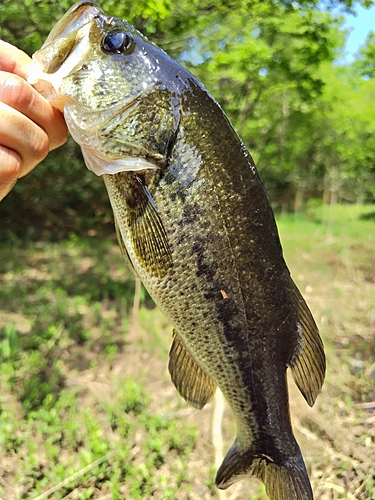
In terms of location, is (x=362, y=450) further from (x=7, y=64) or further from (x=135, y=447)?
(x=7, y=64)

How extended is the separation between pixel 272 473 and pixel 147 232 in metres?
1.02

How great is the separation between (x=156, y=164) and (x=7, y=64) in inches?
21.5

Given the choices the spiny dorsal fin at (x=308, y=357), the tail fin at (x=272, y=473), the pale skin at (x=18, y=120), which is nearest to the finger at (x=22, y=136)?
the pale skin at (x=18, y=120)

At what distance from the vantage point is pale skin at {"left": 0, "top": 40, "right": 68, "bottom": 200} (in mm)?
1253

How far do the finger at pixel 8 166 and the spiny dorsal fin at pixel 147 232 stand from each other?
342 mm

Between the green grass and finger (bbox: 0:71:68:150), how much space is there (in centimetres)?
201

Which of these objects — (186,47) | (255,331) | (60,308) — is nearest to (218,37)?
(186,47)

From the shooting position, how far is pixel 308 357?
157 centimetres

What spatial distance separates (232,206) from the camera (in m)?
1.42

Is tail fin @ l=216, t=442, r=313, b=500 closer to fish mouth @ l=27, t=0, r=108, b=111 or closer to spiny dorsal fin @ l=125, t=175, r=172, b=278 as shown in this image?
spiny dorsal fin @ l=125, t=175, r=172, b=278

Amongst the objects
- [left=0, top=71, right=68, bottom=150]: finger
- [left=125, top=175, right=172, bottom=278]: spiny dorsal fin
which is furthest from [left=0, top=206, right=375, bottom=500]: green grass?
[left=0, top=71, right=68, bottom=150]: finger

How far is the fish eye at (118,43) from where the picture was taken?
1365 mm

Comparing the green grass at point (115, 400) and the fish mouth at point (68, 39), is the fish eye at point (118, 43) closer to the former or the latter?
the fish mouth at point (68, 39)

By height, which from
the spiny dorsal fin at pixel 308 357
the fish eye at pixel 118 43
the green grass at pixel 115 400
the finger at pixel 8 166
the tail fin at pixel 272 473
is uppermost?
the fish eye at pixel 118 43
